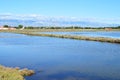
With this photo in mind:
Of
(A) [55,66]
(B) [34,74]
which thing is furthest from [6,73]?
(A) [55,66]

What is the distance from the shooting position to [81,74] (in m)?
20.8

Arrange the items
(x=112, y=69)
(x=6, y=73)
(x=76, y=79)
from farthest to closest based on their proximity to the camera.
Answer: (x=112, y=69)
(x=76, y=79)
(x=6, y=73)

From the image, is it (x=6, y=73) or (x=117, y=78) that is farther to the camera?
(x=117, y=78)

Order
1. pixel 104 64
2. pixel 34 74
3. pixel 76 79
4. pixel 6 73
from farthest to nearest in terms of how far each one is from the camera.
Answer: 1. pixel 104 64
2. pixel 34 74
3. pixel 76 79
4. pixel 6 73

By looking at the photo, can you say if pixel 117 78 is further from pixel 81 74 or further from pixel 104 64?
A: pixel 104 64

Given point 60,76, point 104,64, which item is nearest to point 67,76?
point 60,76

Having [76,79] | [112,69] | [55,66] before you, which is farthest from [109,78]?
[55,66]

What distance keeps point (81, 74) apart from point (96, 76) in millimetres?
1222

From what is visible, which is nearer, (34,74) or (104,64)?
(34,74)

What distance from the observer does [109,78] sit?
63.5ft

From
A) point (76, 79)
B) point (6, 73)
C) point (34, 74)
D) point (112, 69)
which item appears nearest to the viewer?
point (6, 73)

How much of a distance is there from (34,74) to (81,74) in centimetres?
337

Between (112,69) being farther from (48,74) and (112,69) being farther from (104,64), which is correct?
(48,74)

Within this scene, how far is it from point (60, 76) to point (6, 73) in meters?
3.98
